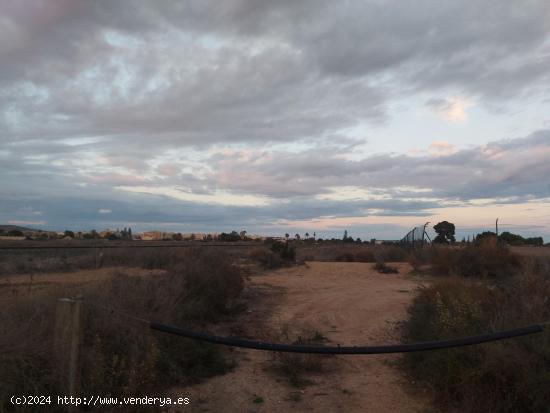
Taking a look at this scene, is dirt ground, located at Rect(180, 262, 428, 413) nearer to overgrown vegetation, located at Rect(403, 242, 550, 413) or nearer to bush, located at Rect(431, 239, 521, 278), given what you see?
overgrown vegetation, located at Rect(403, 242, 550, 413)

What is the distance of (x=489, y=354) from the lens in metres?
6.20

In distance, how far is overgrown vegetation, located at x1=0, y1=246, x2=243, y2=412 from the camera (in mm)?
5402

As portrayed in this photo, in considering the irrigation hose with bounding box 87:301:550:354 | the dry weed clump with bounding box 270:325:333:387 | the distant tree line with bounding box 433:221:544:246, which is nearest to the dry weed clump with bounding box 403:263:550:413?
the irrigation hose with bounding box 87:301:550:354

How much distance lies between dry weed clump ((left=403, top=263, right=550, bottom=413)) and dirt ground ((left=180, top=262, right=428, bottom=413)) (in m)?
0.43

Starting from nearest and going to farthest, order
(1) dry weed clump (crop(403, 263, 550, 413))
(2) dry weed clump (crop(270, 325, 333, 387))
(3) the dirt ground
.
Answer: (1) dry weed clump (crop(403, 263, 550, 413))
(3) the dirt ground
(2) dry weed clump (crop(270, 325, 333, 387))

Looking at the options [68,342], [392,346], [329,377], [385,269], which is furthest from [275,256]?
[392,346]

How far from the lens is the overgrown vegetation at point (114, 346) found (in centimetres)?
540

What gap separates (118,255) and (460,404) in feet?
73.3

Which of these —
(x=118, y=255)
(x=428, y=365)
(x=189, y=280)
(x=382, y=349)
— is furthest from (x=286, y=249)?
(x=382, y=349)

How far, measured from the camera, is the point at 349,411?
6648 mm

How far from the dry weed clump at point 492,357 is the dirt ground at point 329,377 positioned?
0.43 metres

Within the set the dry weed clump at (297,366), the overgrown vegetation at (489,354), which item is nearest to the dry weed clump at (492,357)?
the overgrown vegetation at (489,354)

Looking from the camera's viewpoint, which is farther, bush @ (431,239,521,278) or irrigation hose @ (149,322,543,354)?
bush @ (431,239,521,278)

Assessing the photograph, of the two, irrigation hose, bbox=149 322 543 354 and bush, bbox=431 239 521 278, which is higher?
bush, bbox=431 239 521 278
